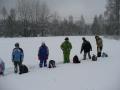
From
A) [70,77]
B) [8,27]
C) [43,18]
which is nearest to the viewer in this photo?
[70,77]

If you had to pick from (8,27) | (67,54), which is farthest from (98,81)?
(8,27)

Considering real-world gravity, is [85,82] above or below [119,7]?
below

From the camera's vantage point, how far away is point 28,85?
13.6m

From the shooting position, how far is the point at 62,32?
359 ft

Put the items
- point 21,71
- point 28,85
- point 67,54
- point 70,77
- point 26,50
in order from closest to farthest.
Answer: point 28,85 < point 70,77 < point 21,71 < point 67,54 < point 26,50

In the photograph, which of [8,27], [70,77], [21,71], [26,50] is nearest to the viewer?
[70,77]

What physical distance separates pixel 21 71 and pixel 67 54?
5.09 m

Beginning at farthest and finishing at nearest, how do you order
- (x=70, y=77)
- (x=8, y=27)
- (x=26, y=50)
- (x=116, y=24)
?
1. (x=8, y=27)
2. (x=116, y=24)
3. (x=26, y=50)
4. (x=70, y=77)

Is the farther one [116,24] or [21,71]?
[116,24]

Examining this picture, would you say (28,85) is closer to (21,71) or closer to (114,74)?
(21,71)

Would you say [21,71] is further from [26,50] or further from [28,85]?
[26,50]

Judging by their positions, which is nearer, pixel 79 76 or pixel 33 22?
pixel 79 76

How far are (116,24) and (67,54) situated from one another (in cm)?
4810

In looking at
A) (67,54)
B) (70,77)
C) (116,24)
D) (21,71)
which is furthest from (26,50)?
(116,24)
